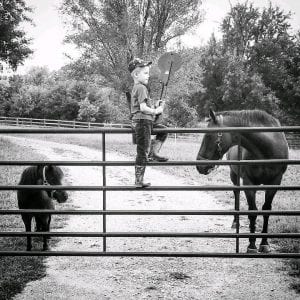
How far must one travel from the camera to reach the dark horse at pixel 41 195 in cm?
543

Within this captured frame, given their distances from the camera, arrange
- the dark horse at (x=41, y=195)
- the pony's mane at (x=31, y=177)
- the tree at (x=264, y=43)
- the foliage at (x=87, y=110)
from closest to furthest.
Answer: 1. the dark horse at (x=41, y=195)
2. the pony's mane at (x=31, y=177)
3. the tree at (x=264, y=43)
4. the foliage at (x=87, y=110)

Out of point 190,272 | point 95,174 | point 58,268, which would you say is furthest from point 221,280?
point 95,174

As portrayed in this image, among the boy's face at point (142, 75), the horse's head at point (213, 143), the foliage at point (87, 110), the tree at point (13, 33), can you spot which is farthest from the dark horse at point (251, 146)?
the foliage at point (87, 110)

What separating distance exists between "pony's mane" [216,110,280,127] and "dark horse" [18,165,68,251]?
261 centimetres

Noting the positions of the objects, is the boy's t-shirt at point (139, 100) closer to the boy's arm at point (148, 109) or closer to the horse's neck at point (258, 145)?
the boy's arm at point (148, 109)

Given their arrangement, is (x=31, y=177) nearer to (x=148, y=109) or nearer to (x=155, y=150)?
(x=155, y=150)

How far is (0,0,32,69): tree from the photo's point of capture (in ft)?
63.4

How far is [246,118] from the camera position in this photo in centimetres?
532

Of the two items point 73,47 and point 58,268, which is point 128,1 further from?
point 58,268

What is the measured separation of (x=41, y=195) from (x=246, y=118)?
11.3 ft

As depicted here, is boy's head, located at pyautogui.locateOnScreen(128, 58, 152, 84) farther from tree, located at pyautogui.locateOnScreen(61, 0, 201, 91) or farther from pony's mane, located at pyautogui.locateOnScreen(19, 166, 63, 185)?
tree, located at pyautogui.locateOnScreen(61, 0, 201, 91)

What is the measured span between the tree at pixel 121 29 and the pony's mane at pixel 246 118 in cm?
1760

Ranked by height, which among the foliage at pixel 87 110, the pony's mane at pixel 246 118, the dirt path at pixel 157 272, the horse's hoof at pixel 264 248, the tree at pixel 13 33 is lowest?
the dirt path at pixel 157 272

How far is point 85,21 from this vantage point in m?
23.0
